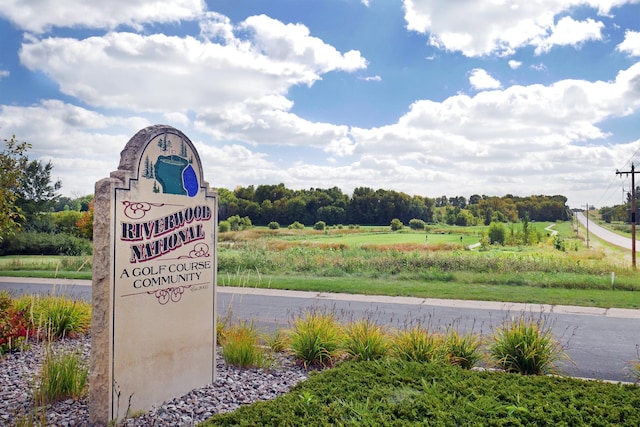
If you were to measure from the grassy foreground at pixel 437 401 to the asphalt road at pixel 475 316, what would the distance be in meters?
1.60

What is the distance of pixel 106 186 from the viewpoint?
5.14 metres

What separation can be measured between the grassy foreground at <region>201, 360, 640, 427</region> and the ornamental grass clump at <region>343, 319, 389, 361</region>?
59cm

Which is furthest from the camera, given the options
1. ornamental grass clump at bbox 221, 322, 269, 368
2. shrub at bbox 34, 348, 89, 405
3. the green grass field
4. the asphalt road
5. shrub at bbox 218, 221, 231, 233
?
shrub at bbox 218, 221, 231, 233

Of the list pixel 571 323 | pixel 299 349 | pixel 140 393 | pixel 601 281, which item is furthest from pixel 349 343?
pixel 601 281

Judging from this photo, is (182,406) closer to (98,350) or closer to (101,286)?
(98,350)

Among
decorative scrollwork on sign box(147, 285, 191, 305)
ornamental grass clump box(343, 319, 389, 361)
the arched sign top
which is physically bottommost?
ornamental grass clump box(343, 319, 389, 361)

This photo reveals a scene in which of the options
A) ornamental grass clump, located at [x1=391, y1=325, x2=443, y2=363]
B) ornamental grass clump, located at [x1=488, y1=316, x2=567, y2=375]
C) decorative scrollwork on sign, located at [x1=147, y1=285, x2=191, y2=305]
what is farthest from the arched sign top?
ornamental grass clump, located at [x1=488, y1=316, x2=567, y2=375]

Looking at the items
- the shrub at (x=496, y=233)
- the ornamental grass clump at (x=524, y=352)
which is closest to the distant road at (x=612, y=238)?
the shrub at (x=496, y=233)

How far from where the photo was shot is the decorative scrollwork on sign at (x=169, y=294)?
571cm

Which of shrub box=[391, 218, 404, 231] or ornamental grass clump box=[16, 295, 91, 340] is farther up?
shrub box=[391, 218, 404, 231]

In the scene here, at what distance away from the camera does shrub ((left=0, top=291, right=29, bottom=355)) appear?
764cm

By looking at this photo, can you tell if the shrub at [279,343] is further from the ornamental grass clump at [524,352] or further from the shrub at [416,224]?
the shrub at [416,224]

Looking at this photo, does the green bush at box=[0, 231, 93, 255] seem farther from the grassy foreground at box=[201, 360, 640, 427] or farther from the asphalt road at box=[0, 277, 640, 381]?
the grassy foreground at box=[201, 360, 640, 427]

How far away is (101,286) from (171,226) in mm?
1104
